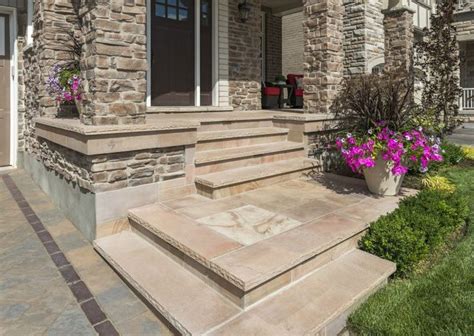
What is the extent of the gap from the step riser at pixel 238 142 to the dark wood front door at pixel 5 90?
4534 mm

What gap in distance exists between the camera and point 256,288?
85.8 inches

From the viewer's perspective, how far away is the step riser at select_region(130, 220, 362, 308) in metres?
2.19

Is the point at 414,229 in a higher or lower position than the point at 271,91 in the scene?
lower

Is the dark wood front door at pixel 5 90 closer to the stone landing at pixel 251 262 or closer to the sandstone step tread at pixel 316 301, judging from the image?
the stone landing at pixel 251 262

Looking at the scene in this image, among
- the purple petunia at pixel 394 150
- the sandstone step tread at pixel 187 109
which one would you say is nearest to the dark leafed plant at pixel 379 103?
the purple petunia at pixel 394 150

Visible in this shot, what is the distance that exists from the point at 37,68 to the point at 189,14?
3043 mm

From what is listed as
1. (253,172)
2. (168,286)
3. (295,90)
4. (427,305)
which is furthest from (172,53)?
(427,305)

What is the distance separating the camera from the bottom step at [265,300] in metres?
2.02

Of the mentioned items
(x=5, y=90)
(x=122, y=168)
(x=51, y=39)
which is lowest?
(x=122, y=168)

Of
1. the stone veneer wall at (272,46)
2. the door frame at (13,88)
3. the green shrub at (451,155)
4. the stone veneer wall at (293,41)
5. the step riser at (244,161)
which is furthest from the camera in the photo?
the stone veneer wall at (293,41)

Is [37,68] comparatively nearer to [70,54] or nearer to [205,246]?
[70,54]

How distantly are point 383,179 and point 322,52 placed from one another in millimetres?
2275

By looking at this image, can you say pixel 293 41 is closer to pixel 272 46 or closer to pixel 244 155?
pixel 272 46

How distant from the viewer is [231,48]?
749cm
